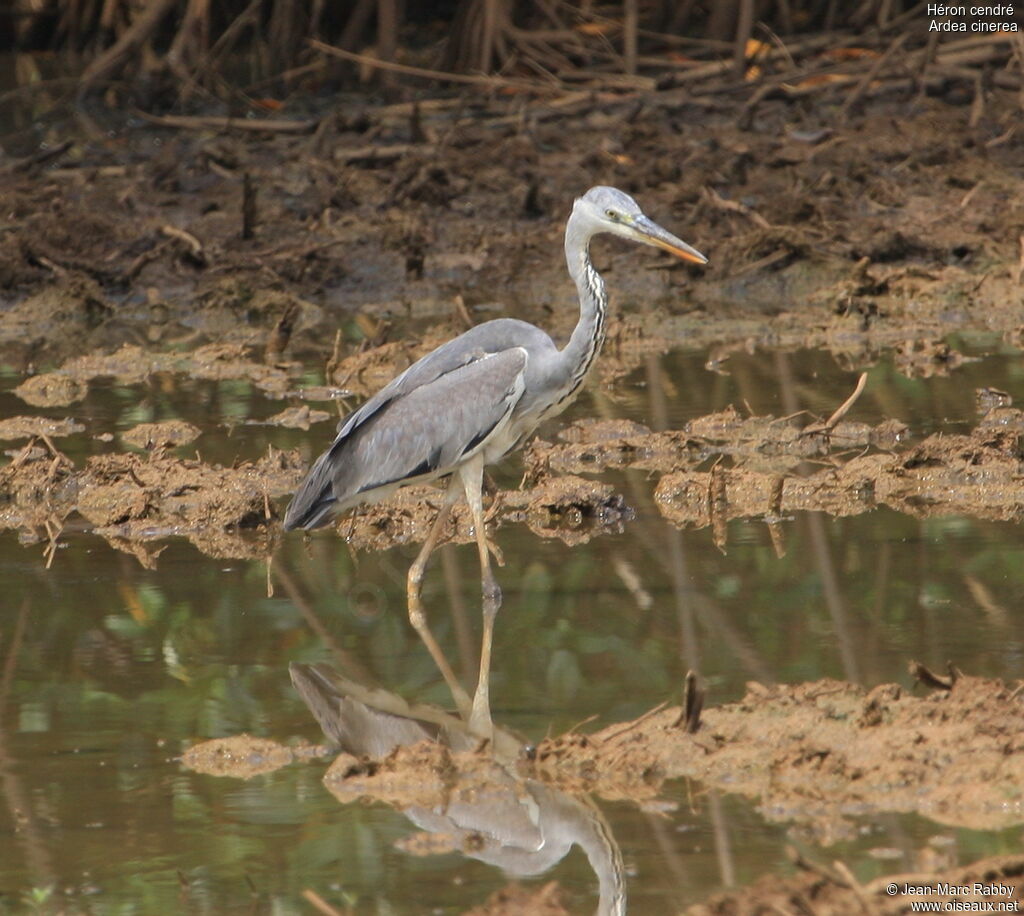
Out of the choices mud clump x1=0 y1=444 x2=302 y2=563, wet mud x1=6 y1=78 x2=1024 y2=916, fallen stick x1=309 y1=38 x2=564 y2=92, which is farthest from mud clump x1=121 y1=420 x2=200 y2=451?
fallen stick x1=309 y1=38 x2=564 y2=92

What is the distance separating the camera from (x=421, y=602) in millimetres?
6512

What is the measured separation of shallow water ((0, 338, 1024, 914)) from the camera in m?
4.18

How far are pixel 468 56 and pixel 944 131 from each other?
417 cm

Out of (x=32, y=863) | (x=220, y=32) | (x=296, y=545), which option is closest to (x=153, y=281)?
(x=296, y=545)

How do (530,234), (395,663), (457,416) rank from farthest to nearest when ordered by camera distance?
1. (530,234)
2. (457,416)
3. (395,663)

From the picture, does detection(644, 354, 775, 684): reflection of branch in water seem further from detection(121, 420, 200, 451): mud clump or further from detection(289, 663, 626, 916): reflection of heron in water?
detection(121, 420, 200, 451): mud clump

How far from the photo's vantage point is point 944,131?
43.2 feet

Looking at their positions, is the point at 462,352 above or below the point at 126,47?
Result: below

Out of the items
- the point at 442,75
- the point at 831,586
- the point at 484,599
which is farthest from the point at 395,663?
the point at 442,75

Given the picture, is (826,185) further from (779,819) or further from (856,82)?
(779,819)

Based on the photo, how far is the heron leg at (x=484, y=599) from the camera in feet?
17.6

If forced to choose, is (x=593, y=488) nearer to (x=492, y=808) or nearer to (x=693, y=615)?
(x=693, y=615)

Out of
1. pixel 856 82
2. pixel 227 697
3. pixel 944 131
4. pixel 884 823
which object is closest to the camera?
pixel 884 823

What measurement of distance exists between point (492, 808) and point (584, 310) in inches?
108
